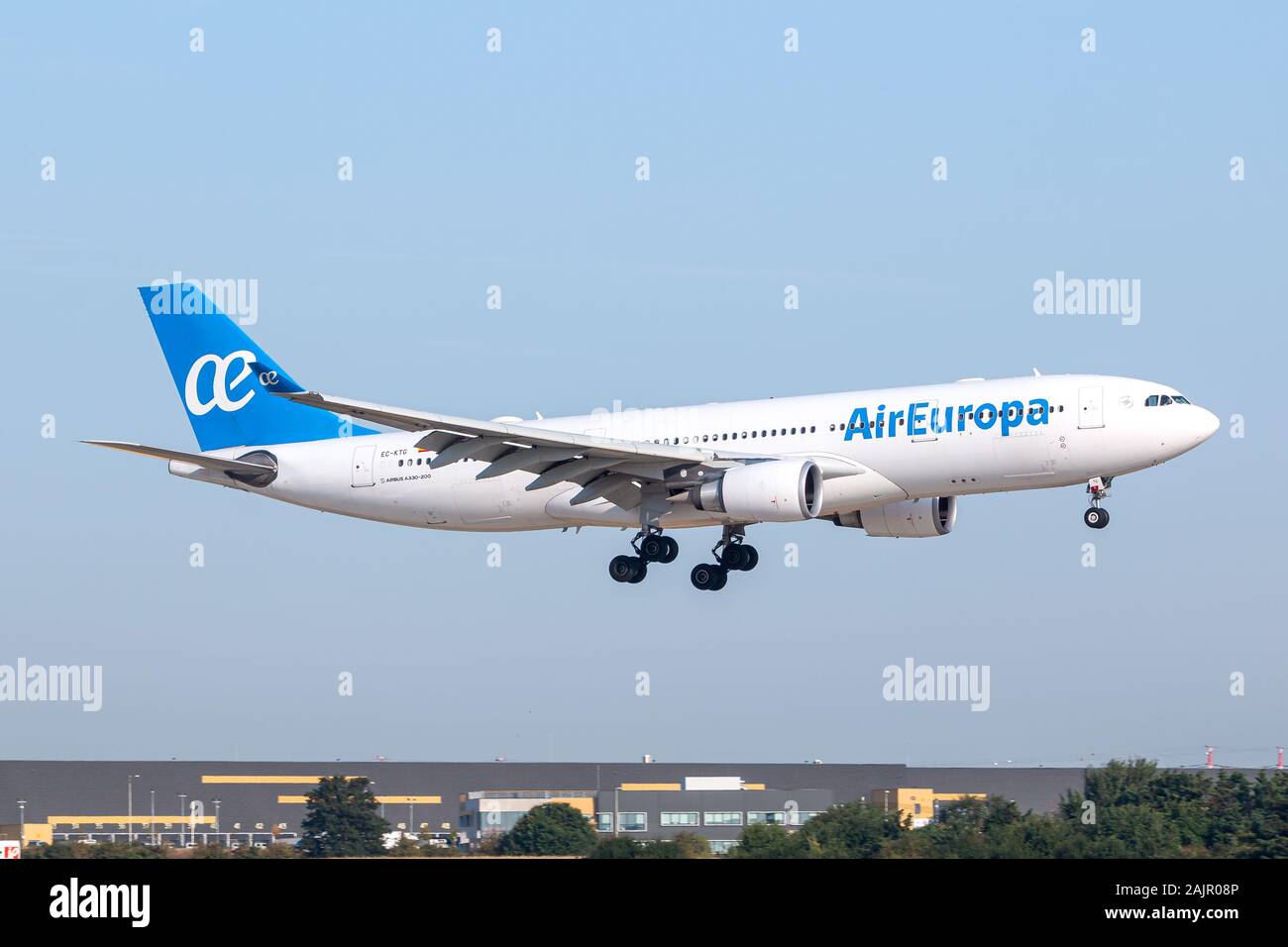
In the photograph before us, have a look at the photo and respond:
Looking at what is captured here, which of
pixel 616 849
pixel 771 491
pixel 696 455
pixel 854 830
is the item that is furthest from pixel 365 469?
pixel 854 830

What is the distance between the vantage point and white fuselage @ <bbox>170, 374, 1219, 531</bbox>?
41.7 metres

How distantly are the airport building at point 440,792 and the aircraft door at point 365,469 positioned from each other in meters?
A: 22.2

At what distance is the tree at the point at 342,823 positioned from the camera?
53.6m

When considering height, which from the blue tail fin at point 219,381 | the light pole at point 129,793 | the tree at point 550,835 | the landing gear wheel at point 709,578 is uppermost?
the blue tail fin at point 219,381

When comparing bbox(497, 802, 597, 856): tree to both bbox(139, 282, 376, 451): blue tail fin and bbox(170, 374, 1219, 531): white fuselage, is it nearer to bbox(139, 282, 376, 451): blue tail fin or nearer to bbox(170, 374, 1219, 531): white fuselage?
bbox(170, 374, 1219, 531): white fuselage

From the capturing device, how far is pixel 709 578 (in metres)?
47.7

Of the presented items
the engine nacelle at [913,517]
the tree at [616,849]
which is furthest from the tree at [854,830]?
the engine nacelle at [913,517]

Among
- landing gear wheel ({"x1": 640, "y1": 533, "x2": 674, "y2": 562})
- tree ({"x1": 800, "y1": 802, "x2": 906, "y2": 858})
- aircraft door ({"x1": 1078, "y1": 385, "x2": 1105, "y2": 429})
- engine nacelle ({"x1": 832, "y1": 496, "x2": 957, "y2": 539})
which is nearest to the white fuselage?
aircraft door ({"x1": 1078, "y1": 385, "x2": 1105, "y2": 429})

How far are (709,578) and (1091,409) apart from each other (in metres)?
11.3

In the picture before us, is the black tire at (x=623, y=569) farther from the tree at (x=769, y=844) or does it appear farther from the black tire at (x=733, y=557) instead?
the tree at (x=769, y=844)

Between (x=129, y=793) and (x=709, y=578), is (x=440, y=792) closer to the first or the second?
(x=129, y=793)
